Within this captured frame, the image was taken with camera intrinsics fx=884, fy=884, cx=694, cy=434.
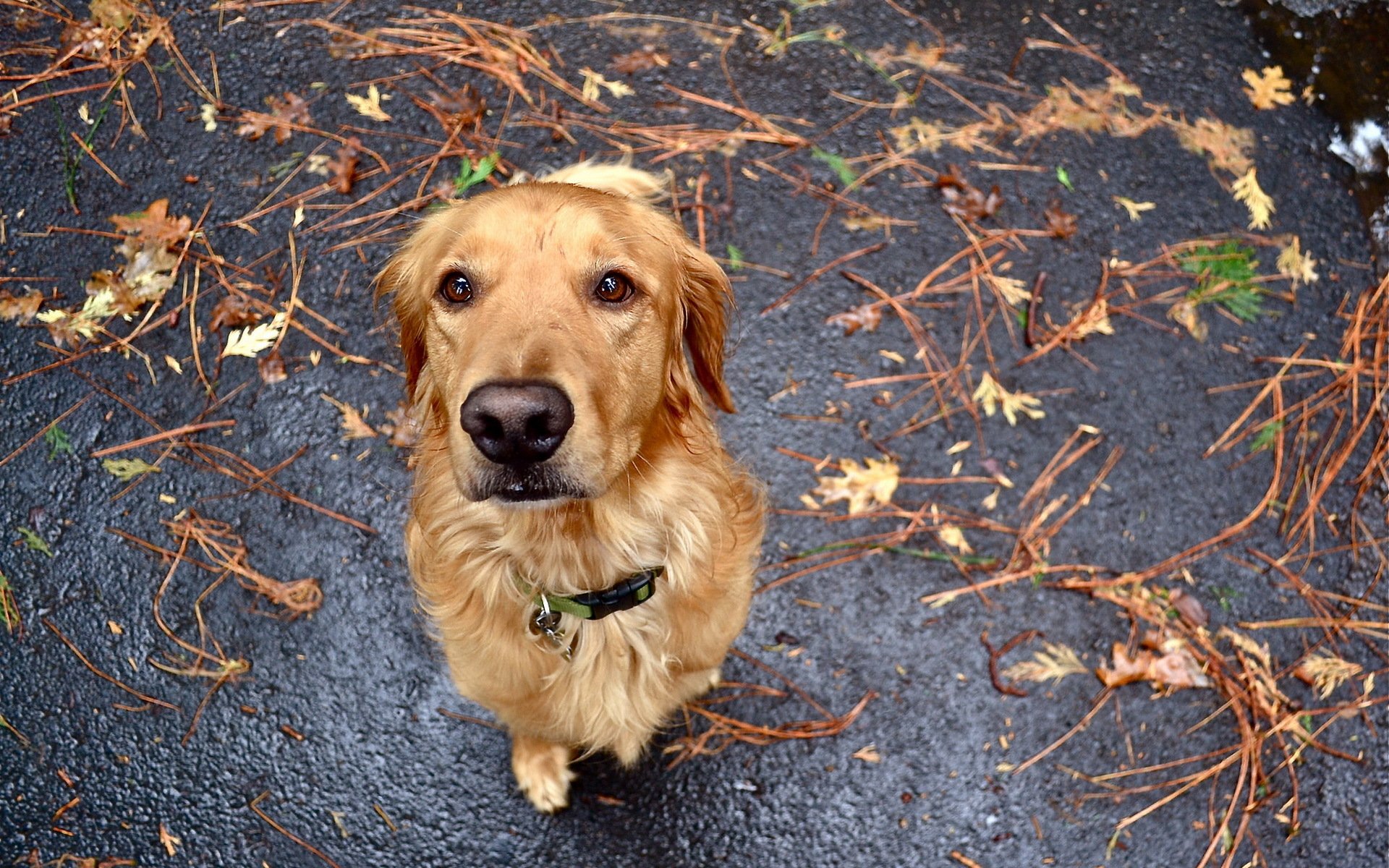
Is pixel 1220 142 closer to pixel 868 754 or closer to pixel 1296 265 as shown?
pixel 1296 265

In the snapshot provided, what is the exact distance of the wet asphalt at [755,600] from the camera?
3037 mm

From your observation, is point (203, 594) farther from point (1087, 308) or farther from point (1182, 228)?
point (1182, 228)

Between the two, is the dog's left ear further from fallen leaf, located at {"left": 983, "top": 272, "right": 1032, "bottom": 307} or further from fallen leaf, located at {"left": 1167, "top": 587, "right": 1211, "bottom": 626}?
fallen leaf, located at {"left": 1167, "top": 587, "right": 1211, "bottom": 626}

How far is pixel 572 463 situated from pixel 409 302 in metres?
0.95

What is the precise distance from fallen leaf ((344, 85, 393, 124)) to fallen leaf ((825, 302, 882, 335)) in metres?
2.11

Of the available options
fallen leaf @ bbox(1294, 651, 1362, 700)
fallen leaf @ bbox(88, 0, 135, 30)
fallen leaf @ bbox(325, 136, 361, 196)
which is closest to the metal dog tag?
fallen leaf @ bbox(325, 136, 361, 196)

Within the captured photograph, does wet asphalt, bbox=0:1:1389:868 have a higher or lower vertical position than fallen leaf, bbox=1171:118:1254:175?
lower

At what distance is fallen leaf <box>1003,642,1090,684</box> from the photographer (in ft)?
10.6

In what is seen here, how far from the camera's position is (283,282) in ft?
11.7

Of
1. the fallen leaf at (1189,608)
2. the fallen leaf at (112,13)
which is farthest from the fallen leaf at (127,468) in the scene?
the fallen leaf at (1189,608)

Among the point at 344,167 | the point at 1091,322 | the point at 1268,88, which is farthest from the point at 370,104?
the point at 1268,88

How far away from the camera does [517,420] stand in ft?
5.76

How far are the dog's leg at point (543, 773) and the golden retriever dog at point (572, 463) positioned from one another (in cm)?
12

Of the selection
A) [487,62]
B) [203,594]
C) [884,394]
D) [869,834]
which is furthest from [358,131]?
[869,834]
